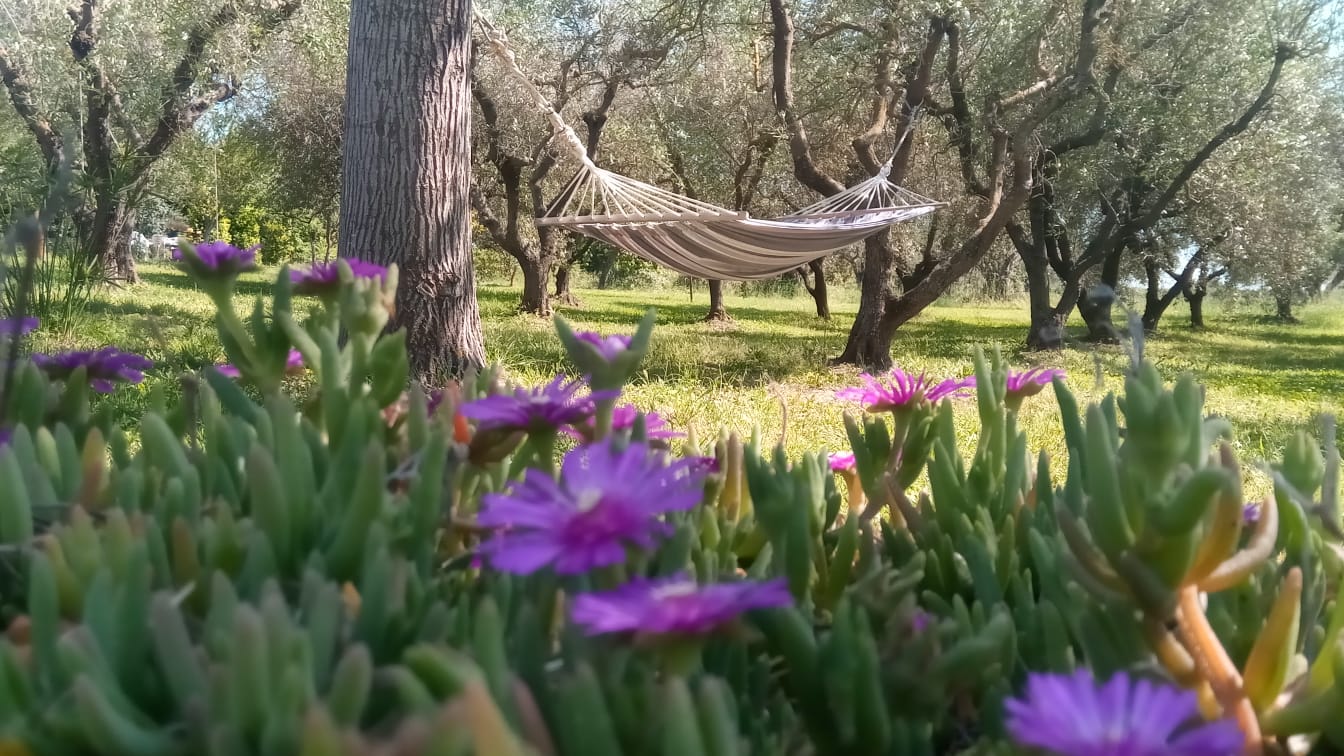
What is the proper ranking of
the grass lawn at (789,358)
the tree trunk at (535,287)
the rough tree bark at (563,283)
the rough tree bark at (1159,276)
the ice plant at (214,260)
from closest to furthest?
the ice plant at (214,260)
the grass lawn at (789,358)
the tree trunk at (535,287)
the rough tree bark at (1159,276)
the rough tree bark at (563,283)

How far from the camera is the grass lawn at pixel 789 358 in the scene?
168 inches

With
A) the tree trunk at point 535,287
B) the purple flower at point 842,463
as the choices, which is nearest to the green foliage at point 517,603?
the purple flower at point 842,463

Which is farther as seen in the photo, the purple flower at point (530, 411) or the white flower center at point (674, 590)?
the purple flower at point (530, 411)

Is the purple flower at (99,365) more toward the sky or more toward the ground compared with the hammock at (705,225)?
more toward the ground

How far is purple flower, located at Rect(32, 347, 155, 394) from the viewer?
3.01 feet

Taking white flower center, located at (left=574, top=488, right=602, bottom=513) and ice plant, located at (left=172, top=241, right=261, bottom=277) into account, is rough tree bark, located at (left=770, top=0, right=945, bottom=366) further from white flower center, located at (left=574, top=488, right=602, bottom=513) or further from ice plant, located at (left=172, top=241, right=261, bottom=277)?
white flower center, located at (left=574, top=488, right=602, bottom=513)

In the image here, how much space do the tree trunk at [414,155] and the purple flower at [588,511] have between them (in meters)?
2.71

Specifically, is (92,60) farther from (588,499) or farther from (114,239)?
(588,499)

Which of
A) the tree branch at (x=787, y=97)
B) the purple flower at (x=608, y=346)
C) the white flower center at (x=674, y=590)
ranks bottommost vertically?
the white flower center at (x=674, y=590)

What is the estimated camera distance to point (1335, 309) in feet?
75.2

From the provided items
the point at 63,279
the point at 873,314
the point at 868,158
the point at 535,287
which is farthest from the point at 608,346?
the point at 535,287

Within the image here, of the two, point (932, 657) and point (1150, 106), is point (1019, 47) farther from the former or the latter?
point (932, 657)

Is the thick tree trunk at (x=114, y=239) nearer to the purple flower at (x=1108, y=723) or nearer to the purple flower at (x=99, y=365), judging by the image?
the purple flower at (x=99, y=365)

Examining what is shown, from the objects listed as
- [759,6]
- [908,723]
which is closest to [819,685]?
[908,723]
